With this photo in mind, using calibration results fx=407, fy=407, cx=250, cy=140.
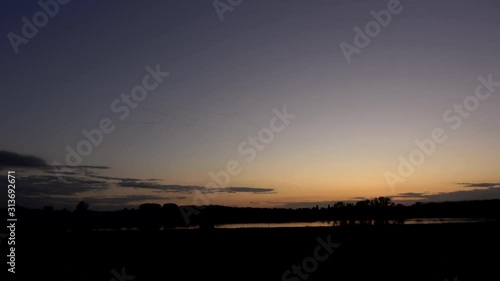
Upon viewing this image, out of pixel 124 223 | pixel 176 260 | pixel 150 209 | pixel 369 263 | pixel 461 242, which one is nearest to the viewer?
pixel 369 263

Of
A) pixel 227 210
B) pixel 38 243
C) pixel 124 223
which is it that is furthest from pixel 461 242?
pixel 227 210

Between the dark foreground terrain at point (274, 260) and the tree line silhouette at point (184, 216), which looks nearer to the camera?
the dark foreground terrain at point (274, 260)

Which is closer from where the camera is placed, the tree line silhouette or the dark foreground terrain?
the dark foreground terrain

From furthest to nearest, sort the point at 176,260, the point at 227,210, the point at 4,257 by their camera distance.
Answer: the point at 227,210 → the point at 4,257 → the point at 176,260

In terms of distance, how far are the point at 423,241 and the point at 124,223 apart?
6616 cm

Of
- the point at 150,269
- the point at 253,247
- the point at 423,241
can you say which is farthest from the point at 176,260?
the point at 423,241

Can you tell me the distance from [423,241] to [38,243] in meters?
36.5

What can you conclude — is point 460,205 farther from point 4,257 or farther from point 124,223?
point 4,257

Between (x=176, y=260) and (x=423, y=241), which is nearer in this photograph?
(x=176, y=260)

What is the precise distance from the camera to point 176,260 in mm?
27203

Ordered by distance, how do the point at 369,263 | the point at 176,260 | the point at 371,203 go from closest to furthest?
1. the point at 369,263
2. the point at 176,260
3. the point at 371,203

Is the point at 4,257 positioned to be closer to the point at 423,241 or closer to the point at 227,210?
the point at 423,241

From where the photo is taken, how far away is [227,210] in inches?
5212

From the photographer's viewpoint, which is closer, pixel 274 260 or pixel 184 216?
pixel 274 260
